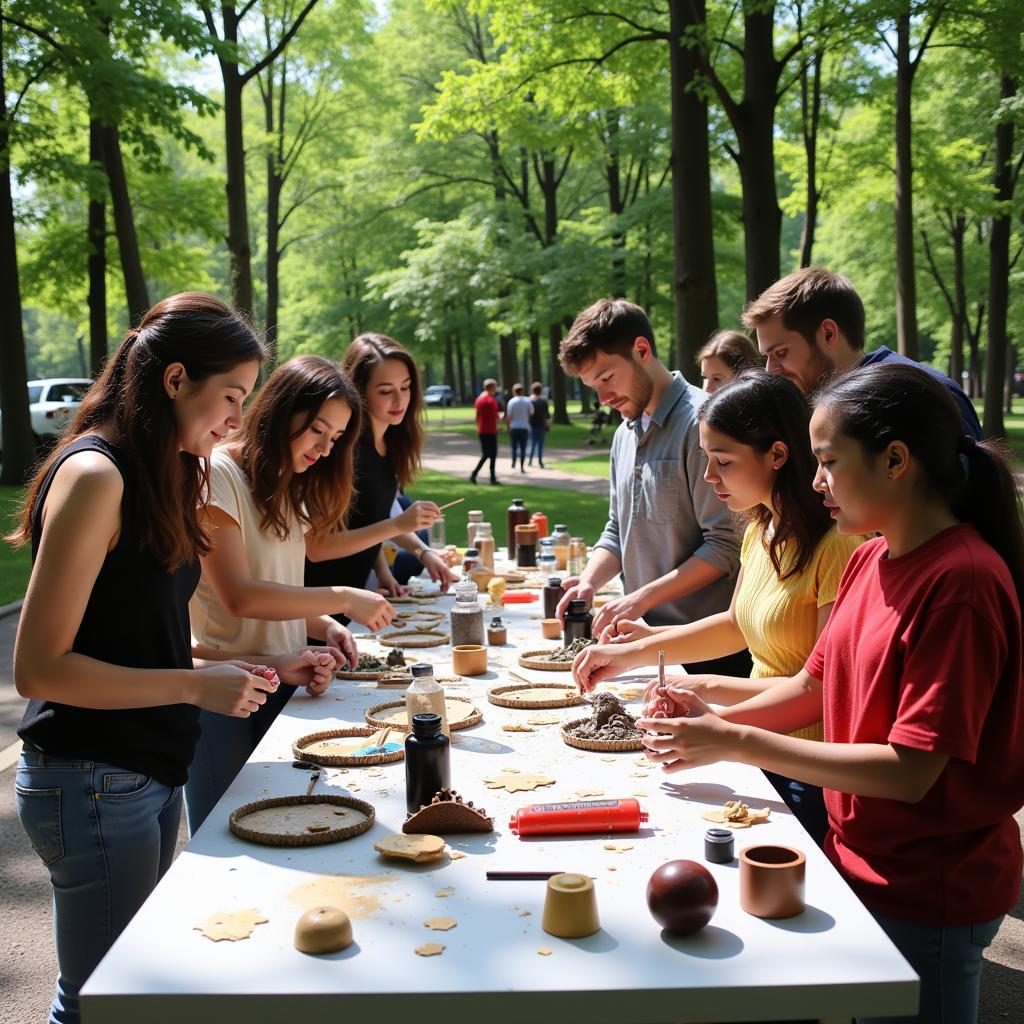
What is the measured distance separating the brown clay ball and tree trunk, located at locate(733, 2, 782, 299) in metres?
9.99

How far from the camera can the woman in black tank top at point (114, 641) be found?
2.01 metres

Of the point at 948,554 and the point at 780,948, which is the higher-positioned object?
the point at 948,554

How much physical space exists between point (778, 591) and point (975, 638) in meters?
0.94

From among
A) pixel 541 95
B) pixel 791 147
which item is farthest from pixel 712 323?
pixel 791 147

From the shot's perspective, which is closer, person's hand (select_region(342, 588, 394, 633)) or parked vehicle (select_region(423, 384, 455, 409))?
person's hand (select_region(342, 588, 394, 633))

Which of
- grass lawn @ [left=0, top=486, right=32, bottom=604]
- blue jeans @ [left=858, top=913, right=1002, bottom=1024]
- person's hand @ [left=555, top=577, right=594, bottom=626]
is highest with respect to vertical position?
person's hand @ [left=555, top=577, right=594, bottom=626]

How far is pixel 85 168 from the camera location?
44.4 ft

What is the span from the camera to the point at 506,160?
27.1 meters

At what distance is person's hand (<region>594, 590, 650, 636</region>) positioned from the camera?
348 cm

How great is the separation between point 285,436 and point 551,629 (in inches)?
49.0

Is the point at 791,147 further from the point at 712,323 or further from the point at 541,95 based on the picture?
the point at 712,323

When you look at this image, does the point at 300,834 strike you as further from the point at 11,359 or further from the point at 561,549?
the point at 11,359

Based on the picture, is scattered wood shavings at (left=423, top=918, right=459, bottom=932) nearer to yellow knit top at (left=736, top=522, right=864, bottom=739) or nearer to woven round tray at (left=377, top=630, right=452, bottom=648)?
yellow knit top at (left=736, top=522, right=864, bottom=739)

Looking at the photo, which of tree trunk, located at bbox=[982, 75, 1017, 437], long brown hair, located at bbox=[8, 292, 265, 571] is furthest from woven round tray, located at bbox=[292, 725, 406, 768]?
tree trunk, located at bbox=[982, 75, 1017, 437]
